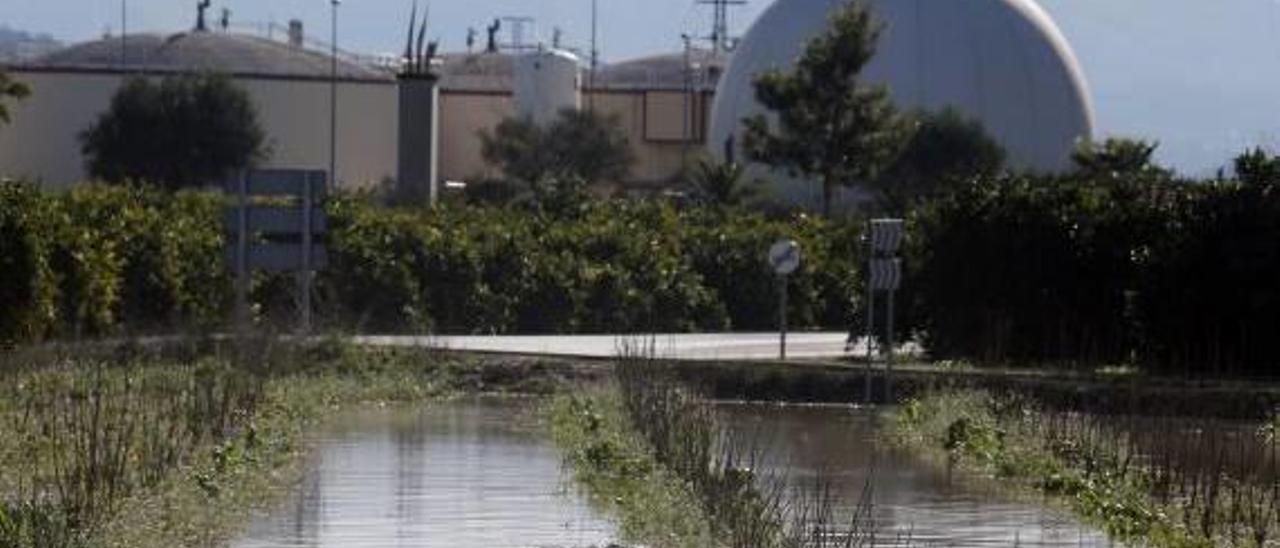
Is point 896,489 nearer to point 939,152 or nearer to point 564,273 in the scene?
point 564,273

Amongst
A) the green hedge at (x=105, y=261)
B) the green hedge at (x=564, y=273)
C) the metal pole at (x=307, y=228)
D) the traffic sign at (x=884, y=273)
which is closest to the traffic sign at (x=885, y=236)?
the traffic sign at (x=884, y=273)

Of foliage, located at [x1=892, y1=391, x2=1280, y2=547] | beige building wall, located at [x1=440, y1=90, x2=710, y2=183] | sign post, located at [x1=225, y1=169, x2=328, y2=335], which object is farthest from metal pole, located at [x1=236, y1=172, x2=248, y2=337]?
beige building wall, located at [x1=440, y1=90, x2=710, y2=183]

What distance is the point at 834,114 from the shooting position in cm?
6581

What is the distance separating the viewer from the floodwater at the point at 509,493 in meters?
19.0

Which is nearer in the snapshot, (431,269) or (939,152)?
(431,269)

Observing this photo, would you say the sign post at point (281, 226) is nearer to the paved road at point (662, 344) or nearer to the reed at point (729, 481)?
the paved road at point (662, 344)

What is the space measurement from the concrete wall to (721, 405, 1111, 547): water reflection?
64.1 m

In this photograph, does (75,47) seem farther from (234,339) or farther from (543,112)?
(234,339)

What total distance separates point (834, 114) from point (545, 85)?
127 ft

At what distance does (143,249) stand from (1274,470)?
22528 millimetres

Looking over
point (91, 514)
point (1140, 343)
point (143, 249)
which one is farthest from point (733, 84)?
point (91, 514)

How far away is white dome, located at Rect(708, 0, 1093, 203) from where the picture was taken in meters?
87.8

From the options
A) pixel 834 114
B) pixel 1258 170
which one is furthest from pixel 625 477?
pixel 834 114

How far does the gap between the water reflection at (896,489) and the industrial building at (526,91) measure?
5203cm
